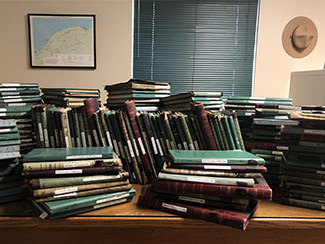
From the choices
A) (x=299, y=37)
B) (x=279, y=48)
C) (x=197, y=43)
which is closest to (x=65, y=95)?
(x=197, y=43)

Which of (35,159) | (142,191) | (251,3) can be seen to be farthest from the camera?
(251,3)

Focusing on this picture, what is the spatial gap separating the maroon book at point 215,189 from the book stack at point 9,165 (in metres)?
0.51

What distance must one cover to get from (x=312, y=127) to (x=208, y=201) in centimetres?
46

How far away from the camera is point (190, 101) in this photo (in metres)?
1.25

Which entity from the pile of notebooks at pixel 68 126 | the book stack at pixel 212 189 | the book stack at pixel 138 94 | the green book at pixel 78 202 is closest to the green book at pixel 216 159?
the book stack at pixel 212 189

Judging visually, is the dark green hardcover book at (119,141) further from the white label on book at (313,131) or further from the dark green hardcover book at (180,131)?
the white label on book at (313,131)

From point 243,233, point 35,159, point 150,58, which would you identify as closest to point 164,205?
point 243,233

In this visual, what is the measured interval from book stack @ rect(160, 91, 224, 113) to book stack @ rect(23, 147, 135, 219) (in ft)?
1.85

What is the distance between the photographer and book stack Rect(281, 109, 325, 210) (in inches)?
32.9

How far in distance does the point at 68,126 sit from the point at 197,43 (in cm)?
232

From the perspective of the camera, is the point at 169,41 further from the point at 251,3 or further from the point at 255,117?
the point at 255,117

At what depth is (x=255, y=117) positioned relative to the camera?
111cm

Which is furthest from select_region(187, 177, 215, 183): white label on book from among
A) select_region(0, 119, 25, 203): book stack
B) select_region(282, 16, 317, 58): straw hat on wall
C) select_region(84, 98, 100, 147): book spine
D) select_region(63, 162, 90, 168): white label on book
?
select_region(282, 16, 317, 58): straw hat on wall

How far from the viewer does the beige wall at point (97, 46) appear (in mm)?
2719
